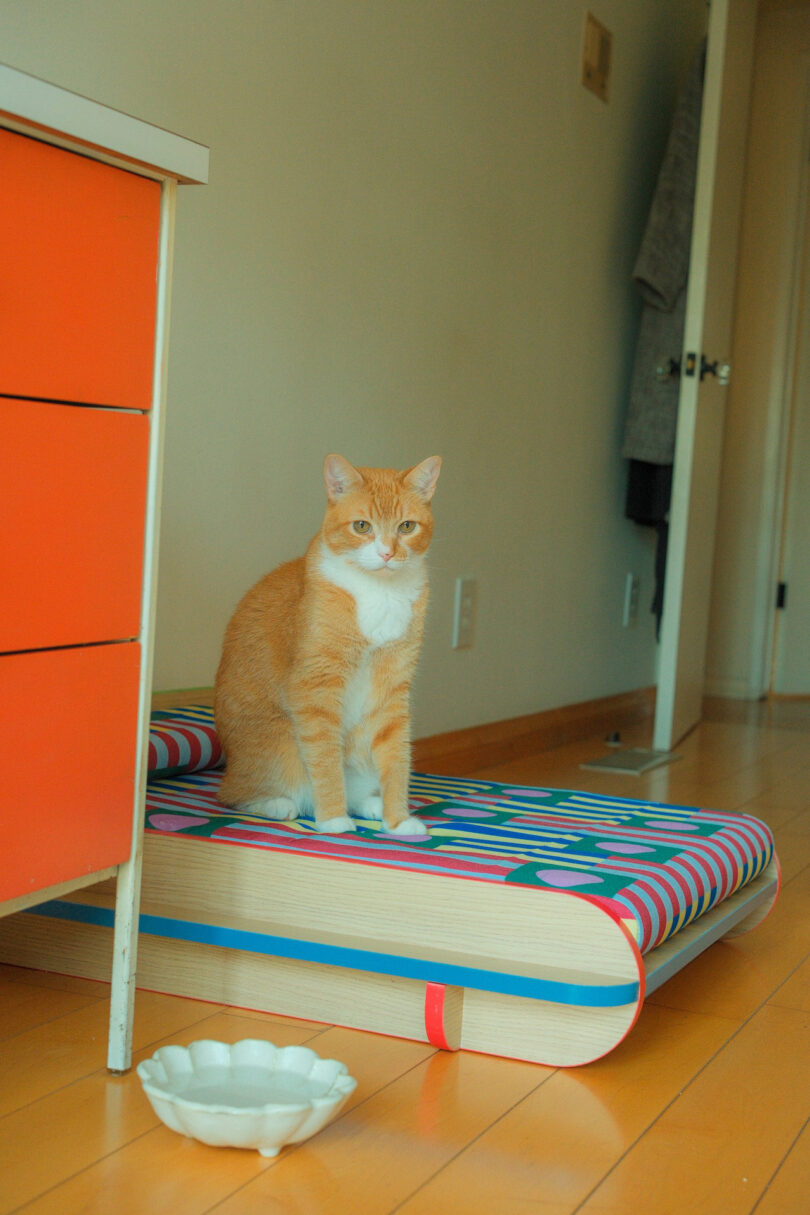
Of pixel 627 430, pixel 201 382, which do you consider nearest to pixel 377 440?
pixel 201 382

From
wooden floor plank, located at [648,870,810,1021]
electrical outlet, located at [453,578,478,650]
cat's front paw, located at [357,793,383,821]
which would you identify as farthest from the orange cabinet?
electrical outlet, located at [453,578,478,650]

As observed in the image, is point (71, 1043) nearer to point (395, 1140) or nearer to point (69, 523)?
point (395, 1140)

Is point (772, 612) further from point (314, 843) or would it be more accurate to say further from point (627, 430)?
point (314, 843)

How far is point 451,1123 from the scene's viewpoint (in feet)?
3.63

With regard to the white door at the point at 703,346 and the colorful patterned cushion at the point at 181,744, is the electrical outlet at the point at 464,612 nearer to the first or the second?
the white door at the point at 703,346

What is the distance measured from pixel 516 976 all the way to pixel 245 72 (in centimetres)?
143

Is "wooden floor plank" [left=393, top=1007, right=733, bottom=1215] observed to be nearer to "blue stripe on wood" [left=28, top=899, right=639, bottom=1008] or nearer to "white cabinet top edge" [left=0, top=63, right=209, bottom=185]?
"blue stripe on wood" [left=28, top=899, right=639, bottom=1008]

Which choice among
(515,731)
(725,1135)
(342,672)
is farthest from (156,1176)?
(515,731)

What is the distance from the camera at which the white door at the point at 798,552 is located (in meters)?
4.45

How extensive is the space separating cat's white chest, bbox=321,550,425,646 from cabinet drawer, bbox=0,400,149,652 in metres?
0.40

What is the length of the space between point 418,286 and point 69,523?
1570 millimetres

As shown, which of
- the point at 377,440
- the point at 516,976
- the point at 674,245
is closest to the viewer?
the point at 516,976

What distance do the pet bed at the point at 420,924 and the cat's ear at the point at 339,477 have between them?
403 millimetres

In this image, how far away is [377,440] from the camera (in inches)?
94.0
